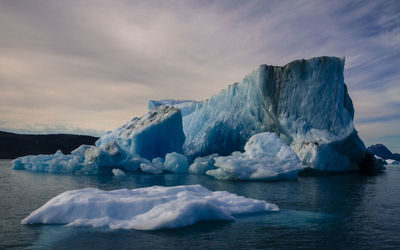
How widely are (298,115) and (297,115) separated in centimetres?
6

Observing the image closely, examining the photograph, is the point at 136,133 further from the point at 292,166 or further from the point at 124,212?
the point at 124,212

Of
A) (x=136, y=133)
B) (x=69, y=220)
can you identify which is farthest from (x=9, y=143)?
(x=69, y=220)

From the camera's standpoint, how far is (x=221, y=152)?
89.6 feet

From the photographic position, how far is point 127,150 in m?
24.0

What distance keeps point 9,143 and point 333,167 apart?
2153 inches

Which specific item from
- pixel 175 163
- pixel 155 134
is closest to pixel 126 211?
pixel 175 163

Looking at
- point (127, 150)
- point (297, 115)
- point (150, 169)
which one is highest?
point (297, 115)

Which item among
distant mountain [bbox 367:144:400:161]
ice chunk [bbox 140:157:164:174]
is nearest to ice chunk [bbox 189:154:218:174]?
ice chunk [bbox 140:157:164:174]

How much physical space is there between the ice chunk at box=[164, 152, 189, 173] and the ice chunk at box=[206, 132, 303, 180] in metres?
4.91

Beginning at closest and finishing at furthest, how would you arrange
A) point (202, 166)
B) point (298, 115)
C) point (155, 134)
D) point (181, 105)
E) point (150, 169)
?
point (202, 166)
point (150, 169)
point (298, 115)
point (155, 134)
point (181, 105)

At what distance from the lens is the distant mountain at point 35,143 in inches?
2288

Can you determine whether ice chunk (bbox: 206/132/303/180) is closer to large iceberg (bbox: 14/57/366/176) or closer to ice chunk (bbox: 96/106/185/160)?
large iceberg (bbox: 14/57/366/176)

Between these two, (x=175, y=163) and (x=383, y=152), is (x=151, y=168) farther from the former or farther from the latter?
(x=383, y=152)

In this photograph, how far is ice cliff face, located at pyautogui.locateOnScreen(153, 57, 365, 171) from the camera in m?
22.3
